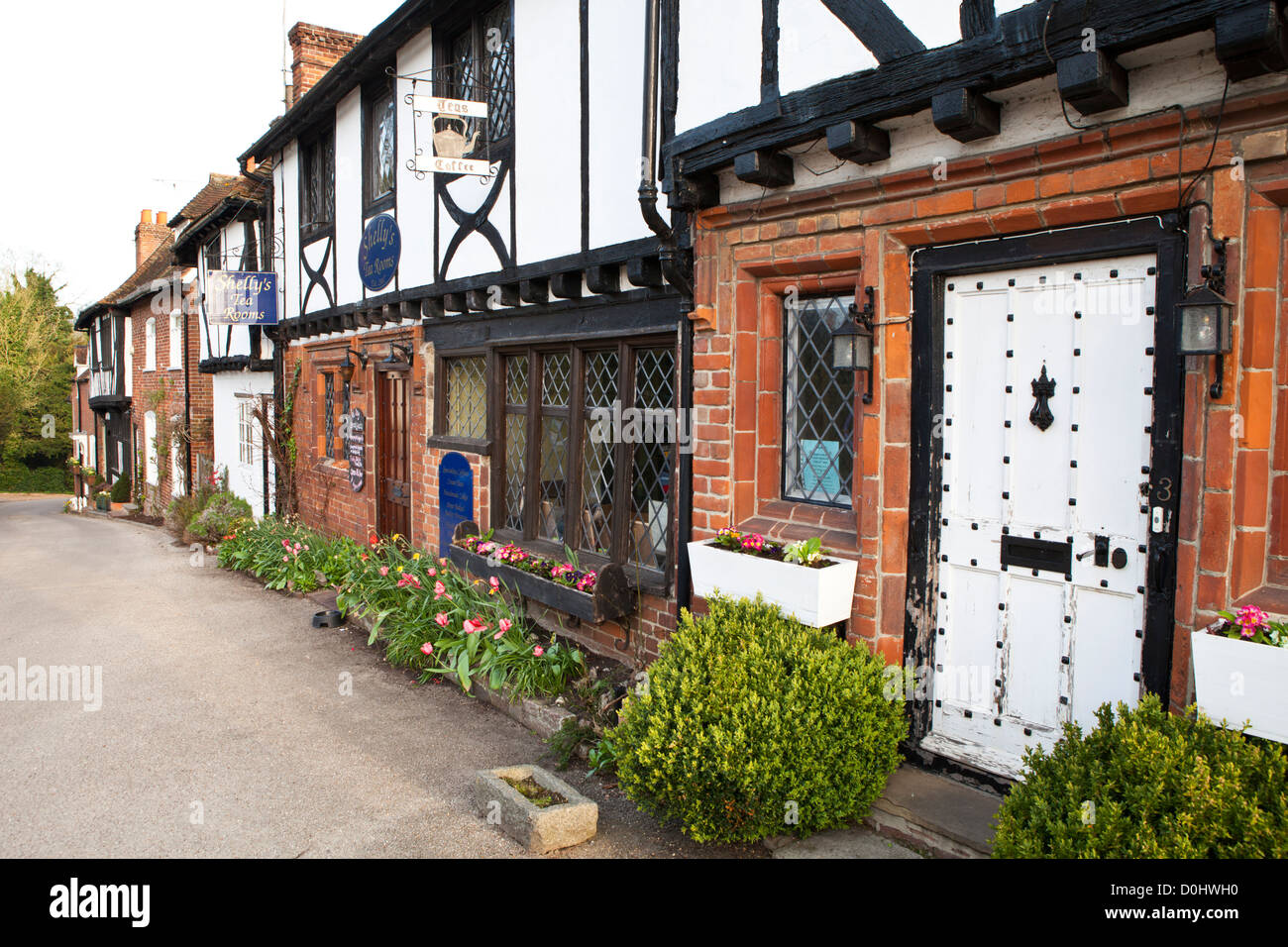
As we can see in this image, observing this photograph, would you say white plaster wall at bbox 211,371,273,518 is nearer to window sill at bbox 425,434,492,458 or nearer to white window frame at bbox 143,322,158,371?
white window frame at bbox 143,322,158,371

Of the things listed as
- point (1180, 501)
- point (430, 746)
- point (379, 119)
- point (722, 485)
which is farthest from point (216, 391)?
point (1180, 501)

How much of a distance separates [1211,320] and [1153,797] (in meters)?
1.48

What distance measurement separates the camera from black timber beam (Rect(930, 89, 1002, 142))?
3227 mm

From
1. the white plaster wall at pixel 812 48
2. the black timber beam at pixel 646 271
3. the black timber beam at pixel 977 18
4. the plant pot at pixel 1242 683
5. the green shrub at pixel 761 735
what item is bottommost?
the green shrub at pixel 761 735

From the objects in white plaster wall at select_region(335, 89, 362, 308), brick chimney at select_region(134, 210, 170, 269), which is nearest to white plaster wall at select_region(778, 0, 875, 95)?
white plaster wall at select_region(335, 89, 362, 308)

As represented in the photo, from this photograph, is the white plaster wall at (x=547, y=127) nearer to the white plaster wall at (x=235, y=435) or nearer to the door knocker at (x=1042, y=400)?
the door knocker at (x=1042, y=400)

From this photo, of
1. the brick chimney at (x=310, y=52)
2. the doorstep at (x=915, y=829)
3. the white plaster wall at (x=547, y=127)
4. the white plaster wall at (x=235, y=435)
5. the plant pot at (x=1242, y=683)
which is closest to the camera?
the plant pot at (x=1242, y=683)

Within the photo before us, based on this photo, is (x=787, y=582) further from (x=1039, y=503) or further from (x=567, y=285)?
(x=567, y=285)

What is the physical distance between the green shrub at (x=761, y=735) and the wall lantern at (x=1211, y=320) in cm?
173

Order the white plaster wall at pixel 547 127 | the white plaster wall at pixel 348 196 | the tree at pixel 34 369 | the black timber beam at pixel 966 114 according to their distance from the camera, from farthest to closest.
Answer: the tree at pixel 34 369 → the white plaster wall at pixel 348 196 → the white plaster wall at pixel 547 127 → the black timber beam at pixel 966 114

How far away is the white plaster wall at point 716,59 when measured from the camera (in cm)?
428

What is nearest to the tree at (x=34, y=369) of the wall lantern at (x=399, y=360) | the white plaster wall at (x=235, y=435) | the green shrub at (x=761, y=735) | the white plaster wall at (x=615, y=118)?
the white plaster wall at (x=235, y=435)

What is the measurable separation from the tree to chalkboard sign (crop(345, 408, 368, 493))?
2992cm

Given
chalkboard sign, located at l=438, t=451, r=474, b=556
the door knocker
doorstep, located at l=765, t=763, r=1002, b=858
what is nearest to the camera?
doorstep, located at l=765, t=763, r=1002, b=858
